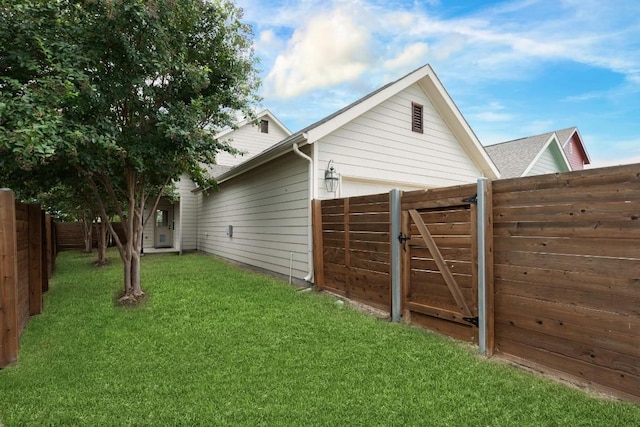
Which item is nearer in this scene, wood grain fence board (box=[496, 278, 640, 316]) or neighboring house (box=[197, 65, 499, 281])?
wood grain fence board (box=[496, 278, 640, 316])

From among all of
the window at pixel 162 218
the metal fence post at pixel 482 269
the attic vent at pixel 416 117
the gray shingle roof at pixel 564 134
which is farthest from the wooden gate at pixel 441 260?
the window at pixel 162 218

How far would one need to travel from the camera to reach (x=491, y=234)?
3.63 m

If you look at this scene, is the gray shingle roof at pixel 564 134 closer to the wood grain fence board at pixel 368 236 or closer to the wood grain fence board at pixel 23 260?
the wood grain fence board at pixel 368 236

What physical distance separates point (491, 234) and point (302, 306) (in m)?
3.15

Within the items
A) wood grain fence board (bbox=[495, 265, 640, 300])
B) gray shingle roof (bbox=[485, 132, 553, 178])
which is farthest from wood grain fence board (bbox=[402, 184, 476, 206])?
gray shingle roof (bbox=[485, 132, 553, 178])

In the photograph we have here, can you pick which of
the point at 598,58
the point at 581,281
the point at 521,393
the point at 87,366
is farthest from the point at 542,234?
the point at 598,58

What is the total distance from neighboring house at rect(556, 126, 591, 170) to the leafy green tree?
16012 mm

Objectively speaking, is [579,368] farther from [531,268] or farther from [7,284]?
[7,284]

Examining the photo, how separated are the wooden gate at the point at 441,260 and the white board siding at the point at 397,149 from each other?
284 cm

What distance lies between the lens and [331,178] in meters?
7.13

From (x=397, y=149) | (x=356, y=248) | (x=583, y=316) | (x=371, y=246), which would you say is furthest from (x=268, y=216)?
(x=583, y=316)

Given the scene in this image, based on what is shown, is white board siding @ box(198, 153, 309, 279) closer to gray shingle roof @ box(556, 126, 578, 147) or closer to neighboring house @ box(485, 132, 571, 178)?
neighboring house @ box(485, 132, 571, 178)

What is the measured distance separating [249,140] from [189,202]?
497 cm

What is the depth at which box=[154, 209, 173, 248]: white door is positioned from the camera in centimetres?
1820
